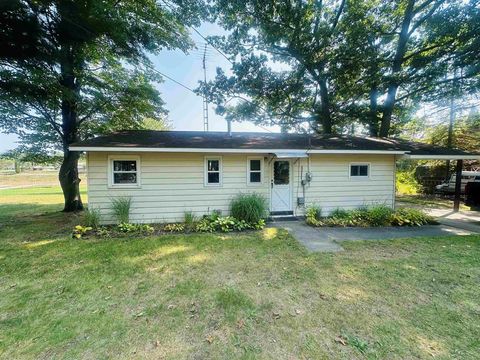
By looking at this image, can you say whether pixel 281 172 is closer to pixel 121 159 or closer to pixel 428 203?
pixel 121 159

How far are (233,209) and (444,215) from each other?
29.4 ft

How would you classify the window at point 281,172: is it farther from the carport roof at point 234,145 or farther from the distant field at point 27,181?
the distant field at point 27,181

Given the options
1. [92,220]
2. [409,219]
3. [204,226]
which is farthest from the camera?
[409,219]

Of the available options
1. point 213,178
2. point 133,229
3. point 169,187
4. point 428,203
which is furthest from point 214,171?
point 428,203

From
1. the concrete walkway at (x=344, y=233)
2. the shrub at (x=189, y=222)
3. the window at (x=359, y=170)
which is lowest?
the concrete walkway at (x=344, y=233)

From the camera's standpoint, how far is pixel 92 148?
22.3 feet

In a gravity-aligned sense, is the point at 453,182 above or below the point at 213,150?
below

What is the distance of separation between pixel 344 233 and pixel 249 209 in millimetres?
3002

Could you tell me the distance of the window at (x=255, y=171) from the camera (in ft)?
28.1

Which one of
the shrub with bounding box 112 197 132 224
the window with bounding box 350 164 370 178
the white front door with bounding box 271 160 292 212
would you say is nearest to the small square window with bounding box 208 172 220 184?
the white front door with bounding box 271 160 292 212

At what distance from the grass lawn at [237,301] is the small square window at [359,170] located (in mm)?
3893

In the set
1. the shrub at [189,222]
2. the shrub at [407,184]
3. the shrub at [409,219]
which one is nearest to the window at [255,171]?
the shrub at [189,222]

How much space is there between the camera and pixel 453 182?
14.3 m

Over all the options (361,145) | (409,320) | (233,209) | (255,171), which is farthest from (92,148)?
(361,145)
